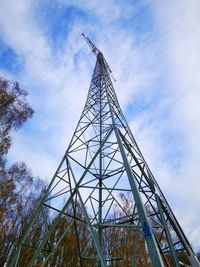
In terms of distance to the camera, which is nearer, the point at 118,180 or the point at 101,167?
the point at 118,180

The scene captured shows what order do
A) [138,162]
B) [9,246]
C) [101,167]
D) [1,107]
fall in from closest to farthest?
[138,162]
[101,167]
[1,107]
[9,246]

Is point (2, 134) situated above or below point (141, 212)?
above

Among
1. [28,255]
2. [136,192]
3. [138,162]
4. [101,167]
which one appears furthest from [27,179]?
[136,192]

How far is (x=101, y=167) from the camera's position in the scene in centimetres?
560

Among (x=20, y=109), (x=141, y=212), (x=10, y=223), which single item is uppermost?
(x=20, y=109)

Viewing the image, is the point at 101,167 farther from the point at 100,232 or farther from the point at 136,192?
the point at 136,192

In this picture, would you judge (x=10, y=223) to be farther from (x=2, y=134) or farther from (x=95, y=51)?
(x=95, y=51)

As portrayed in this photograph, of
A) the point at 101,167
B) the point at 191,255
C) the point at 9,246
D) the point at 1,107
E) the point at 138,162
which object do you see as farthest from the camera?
the point at 9,246

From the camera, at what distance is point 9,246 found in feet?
43.1

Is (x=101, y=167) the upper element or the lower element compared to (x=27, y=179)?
lower

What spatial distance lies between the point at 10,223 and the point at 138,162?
12978 millimetres

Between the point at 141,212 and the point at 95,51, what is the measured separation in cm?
1092

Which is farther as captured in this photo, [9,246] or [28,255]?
[9,246]

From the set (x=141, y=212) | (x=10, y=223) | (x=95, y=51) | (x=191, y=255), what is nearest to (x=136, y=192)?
(x=141, y=212)
